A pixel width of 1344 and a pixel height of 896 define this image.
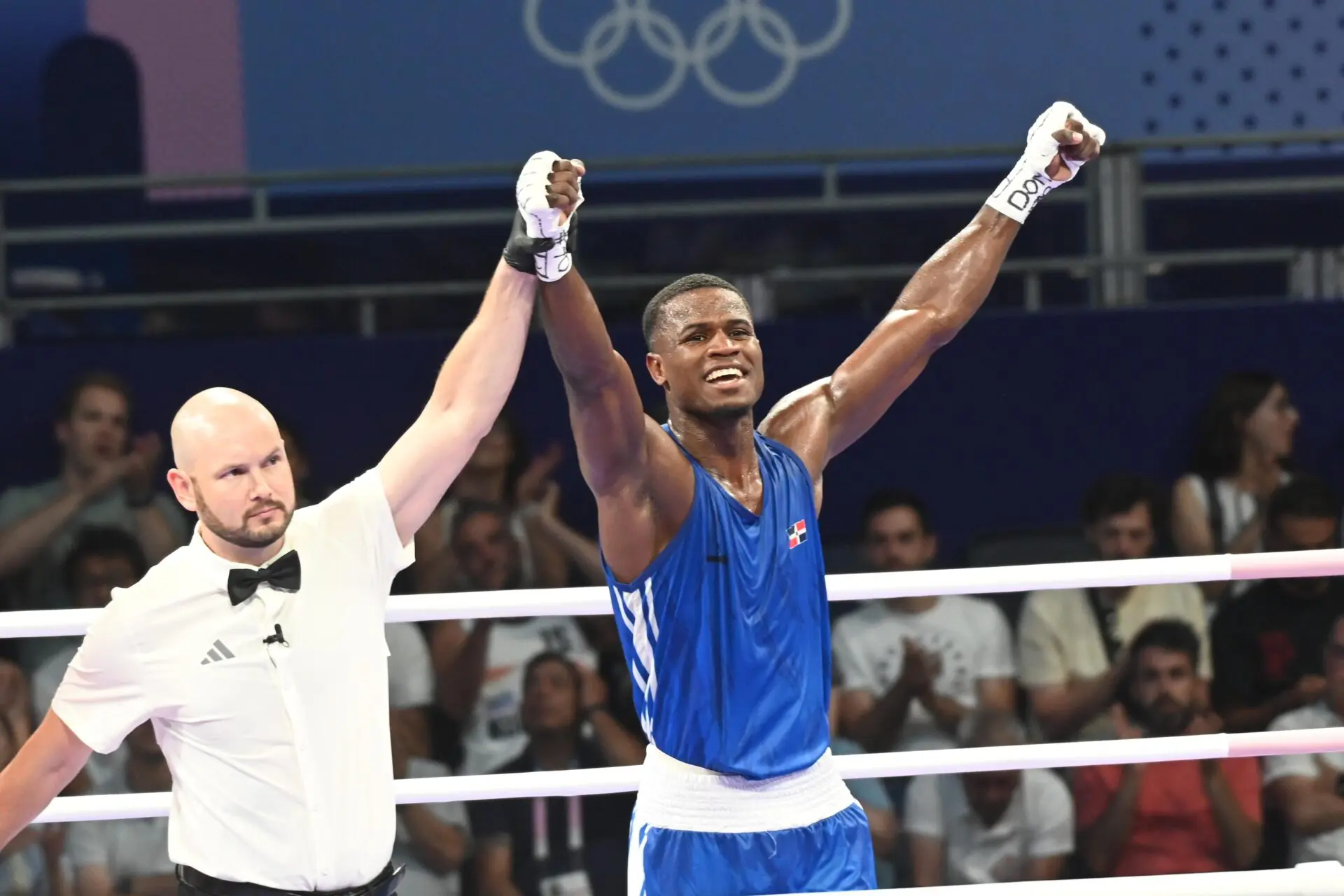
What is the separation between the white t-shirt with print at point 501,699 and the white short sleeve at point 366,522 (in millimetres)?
2129

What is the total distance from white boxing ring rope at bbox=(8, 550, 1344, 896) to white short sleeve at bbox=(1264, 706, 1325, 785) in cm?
169

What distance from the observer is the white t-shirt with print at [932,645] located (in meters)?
4.80

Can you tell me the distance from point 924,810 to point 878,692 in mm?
332

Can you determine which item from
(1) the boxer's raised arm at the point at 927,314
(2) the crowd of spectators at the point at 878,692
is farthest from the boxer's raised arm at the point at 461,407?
(2) the crowd of spectators at the point at 878,692

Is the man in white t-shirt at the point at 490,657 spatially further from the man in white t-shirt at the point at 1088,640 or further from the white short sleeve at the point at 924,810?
the man in white t-shirt at the point at 1088,640

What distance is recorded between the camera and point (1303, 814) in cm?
476

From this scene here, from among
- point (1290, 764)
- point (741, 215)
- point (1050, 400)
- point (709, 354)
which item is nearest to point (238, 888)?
point (709, 354)

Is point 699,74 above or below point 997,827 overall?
above

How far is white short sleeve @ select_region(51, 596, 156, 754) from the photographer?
244 centimetres

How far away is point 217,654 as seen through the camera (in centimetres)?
244

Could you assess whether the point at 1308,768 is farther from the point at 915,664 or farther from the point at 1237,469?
the point at 915,664

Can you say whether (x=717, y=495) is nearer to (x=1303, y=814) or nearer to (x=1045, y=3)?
(x=1303, y=814)

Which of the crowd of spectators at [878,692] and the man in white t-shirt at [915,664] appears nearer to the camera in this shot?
the crowd of spectators at [878,692]

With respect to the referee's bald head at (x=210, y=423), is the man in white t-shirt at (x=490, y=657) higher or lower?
lower
